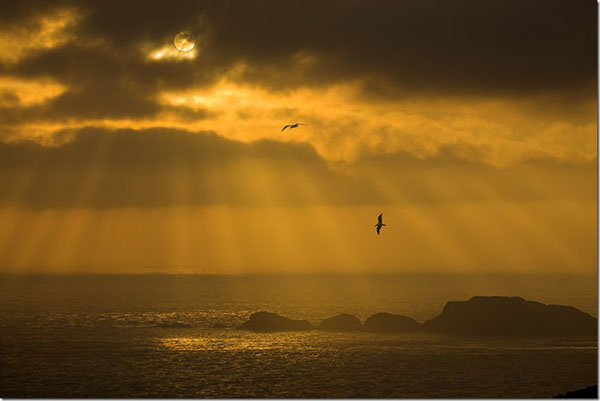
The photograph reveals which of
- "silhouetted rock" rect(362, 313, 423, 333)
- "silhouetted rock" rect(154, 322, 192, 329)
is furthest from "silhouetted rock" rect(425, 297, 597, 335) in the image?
"silhouetted rock" rect(154, 322, 192, 329)

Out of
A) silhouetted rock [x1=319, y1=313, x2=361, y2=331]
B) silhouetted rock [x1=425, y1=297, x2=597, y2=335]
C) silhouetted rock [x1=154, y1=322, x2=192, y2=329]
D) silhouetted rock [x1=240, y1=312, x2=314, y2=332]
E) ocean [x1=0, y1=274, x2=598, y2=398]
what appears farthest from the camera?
silhouetted rock [x1=154, y1=322, x2=192, y2=329]

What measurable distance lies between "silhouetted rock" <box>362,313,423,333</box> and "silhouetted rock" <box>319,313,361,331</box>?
4.33 feet

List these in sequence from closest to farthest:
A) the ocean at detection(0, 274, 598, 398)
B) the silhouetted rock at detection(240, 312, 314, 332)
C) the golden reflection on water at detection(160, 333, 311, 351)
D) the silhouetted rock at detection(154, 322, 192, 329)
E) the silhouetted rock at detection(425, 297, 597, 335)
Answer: the ocean at detection(0, 274, 598, 398) → the golden reflection on water at detection(160, 333, 311, 351) → the silhouetted rock at detection(425, 297, 597, 335) → the silhouetted rock at detection(240, 312, 314, 332) → the silhouetted rock at detection(154, 322, 192, 329)

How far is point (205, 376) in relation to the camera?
44.8 metres

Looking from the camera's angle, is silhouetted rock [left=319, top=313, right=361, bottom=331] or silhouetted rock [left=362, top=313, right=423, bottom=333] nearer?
silhouetted rock [left=362, top=313, right=423, bottom=333]

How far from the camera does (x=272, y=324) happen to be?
77125mm

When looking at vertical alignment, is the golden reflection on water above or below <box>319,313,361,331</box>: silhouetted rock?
below

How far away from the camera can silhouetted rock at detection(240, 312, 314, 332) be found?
7612cm

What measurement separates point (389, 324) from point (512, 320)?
12.6 metres

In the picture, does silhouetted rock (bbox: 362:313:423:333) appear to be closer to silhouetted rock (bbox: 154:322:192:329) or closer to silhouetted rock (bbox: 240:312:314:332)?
silhouetted rock (bbox: 240:312:314:332)

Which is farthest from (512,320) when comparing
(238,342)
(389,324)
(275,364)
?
(275,364)

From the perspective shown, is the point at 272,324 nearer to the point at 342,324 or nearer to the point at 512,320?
the point at 342,324

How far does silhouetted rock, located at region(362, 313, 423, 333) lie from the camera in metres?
73.1

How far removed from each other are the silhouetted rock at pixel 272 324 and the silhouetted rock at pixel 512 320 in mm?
14261
